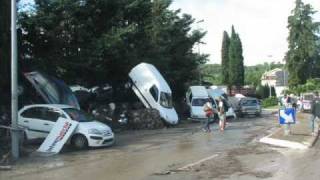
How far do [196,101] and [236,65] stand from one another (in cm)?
6772

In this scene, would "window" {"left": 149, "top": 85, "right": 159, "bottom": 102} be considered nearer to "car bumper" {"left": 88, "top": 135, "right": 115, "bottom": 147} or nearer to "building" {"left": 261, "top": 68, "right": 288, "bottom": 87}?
"car bumper" {"left": 88, "top": 135, "right": 115, "bottom": 147}

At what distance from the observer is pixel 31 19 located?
32.2 metres

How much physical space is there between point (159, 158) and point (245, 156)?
2.46 m

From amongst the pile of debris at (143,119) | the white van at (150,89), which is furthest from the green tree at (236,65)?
the pile of debris at (143,119)

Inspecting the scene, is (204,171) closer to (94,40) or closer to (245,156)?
(245,156)

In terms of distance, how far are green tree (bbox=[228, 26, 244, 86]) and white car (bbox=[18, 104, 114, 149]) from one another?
294 ft

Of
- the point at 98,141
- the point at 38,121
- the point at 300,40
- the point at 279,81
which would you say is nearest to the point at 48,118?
the point at 38,121

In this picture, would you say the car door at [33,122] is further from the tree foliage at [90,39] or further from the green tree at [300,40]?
the green tree at [300,40]

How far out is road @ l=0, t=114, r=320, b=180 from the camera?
14.3 metres

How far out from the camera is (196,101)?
45.0m

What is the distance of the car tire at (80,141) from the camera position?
71.0ft

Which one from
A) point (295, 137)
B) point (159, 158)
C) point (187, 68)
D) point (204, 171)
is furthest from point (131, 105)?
point (204, 171)

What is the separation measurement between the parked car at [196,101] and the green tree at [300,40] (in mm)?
51840

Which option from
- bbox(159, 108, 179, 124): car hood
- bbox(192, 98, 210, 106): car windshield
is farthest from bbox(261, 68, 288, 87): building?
bbox(159, 108, 179, 124): car hood
